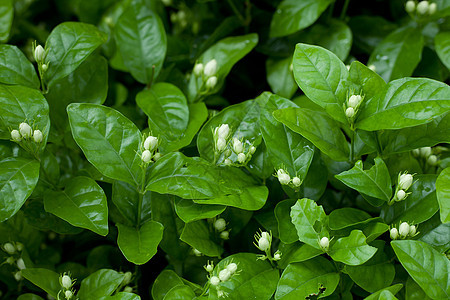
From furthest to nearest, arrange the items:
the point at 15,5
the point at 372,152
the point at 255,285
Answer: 1. the point at 15,5
2. the point at 372,152
3. the point at 255,285

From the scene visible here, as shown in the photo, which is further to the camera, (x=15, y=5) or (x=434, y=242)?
(x=15, y=5)

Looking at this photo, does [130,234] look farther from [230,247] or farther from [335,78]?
[335,78]

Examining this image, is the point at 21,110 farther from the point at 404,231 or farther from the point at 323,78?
the point at 404,231

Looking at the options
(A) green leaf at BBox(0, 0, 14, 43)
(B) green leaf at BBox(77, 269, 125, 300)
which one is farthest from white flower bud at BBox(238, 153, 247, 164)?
(A) green leaf at BBox(0, 0, 14, 43)

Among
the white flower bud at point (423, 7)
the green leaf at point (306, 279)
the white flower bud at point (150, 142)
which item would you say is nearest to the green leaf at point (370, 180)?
the green leaf at point (306, 279)

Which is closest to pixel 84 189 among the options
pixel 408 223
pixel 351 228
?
pixel 351 228

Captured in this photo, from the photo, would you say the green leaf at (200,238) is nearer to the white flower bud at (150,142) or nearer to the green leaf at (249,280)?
the green leaf at (249,280)
